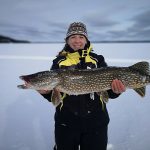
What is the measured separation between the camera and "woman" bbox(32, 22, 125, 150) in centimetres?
240

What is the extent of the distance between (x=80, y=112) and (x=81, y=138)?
10.5 inches

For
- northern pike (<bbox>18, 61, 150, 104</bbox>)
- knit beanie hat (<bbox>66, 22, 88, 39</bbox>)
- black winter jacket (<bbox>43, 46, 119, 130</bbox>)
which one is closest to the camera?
black winter jacket (<bbox>43, 46, 119, 130</bbox>)

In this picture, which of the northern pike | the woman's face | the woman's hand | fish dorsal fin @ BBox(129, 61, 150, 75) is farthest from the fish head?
fish dorsal fin @ BBox(129, 61, 150, 75)

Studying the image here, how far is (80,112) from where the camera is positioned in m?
2.38

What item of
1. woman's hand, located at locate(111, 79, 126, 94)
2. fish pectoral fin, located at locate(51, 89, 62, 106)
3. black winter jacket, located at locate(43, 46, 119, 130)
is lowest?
black winter jacket, located at locate(43, 46, 119, 130)

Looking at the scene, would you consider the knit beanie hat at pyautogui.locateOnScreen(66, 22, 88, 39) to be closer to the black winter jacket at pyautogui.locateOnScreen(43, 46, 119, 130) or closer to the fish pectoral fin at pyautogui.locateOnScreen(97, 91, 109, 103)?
the black winter jacket at pyautogui.locateOnScreen(43, 46, 119, 130)

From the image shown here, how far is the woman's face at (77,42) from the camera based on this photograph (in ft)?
8.46

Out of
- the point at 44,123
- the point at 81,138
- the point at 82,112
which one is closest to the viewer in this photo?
the point at 82,112

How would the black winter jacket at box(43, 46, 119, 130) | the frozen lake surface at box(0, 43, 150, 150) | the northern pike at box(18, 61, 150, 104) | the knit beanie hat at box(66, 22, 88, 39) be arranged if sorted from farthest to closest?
the frozen lake surface at box(0, 43, 150, 150), the knit beanie hat at box(66, 22, 88, 39), the northern pike at box(18, 61, 150, 104), the black winter jacket at box(43, 46, 119, 130)

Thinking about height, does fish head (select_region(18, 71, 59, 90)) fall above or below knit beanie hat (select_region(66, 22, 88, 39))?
below

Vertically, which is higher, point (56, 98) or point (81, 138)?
point (56, 98)

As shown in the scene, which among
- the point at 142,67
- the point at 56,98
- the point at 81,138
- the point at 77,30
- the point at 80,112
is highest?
the point at 77,30

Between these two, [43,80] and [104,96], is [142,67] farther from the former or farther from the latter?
[43,80]

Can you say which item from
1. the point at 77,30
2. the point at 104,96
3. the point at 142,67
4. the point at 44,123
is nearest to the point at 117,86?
the point at 104,96
